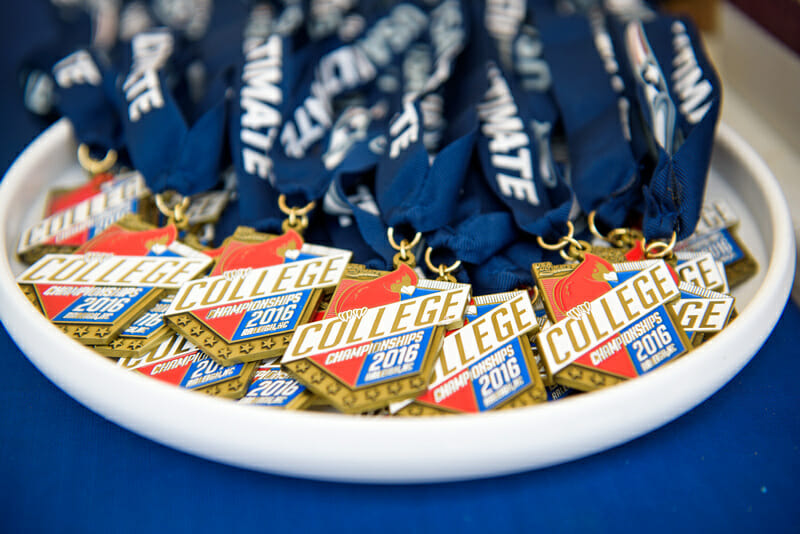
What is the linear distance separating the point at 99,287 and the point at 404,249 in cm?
40

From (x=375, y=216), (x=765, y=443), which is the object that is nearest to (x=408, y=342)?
(x=375, y=216)

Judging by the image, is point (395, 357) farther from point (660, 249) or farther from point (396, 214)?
point (660, 249)

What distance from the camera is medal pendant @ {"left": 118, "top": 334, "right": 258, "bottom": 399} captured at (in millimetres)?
671

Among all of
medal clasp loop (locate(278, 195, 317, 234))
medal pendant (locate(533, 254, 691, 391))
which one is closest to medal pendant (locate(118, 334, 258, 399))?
medal clasp loop (locate(278, 195, 317, 234))

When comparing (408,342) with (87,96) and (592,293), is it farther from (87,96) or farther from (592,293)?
(87,96)

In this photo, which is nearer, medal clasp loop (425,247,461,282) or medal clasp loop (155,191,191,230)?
medal clasp loop (425,247,461,282)

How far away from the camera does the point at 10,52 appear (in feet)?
4.87

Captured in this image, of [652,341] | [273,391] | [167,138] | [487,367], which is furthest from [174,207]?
[652,341]

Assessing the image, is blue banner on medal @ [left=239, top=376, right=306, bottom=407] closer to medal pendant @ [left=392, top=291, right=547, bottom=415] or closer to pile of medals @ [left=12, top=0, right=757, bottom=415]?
pile of medals @ [left=12, top=0, right=757, bottom=415]

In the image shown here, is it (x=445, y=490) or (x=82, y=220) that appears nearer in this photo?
(x=445, y=490)

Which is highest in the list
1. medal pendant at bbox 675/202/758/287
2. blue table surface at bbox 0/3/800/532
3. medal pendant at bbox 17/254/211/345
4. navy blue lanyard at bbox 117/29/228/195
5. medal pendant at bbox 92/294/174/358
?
navy blue lanyard at bbox 117/29/228/195

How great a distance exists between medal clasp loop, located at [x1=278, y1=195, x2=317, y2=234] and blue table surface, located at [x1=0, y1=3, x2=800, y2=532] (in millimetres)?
348

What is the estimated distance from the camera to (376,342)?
Result: 26.6 inches

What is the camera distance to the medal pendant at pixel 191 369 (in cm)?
67
